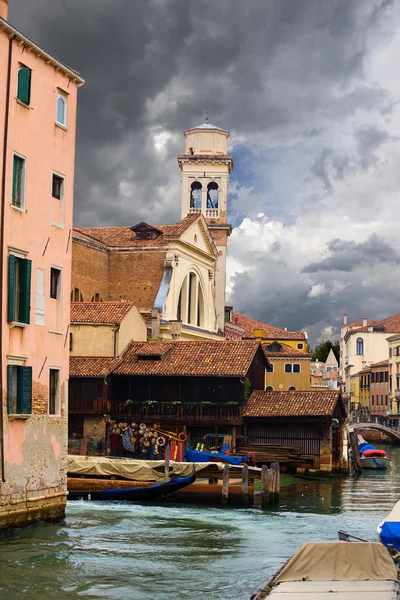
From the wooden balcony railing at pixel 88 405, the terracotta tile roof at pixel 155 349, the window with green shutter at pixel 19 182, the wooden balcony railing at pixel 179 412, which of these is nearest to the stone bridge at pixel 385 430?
the terracotta tile roof at pixel 155 349

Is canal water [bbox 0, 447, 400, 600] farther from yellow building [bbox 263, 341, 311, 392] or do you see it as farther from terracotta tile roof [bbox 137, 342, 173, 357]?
yellow building [bbox 263, 341, 311, 392]

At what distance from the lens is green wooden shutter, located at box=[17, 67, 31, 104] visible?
22516 millimetres

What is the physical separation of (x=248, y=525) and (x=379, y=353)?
89602mm

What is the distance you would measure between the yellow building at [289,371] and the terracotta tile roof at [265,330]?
486 cm

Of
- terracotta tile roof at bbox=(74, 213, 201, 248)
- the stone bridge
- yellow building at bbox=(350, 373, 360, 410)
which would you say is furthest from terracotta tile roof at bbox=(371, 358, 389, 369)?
terracotta tile roof at bbox=(74, 213, 201, 248)

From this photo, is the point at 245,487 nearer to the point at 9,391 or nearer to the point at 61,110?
the point at 9,391

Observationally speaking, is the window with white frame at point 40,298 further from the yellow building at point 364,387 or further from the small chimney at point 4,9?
the yellow building at point 364,387

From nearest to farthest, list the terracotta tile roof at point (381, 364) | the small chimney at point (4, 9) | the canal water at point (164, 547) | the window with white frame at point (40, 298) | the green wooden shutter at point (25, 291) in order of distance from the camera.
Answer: the canal water at point (164, 547), the green wooden shutter at point (25, 291), the window with white frame at point (40, 298), the small chimney at point (4, 9), the terracotta tile roof at point (381, 364)

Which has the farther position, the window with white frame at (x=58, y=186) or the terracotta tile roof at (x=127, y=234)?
the terracotta tile roof at (x=127, y=234)

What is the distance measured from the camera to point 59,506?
78.1 feet

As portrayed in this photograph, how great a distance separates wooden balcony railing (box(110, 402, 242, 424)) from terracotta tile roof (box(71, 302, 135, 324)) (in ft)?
12.8

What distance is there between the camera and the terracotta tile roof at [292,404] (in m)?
41.7

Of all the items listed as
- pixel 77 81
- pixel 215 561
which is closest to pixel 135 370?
pixel 77 81

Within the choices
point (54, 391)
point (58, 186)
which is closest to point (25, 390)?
point (54, 391)
